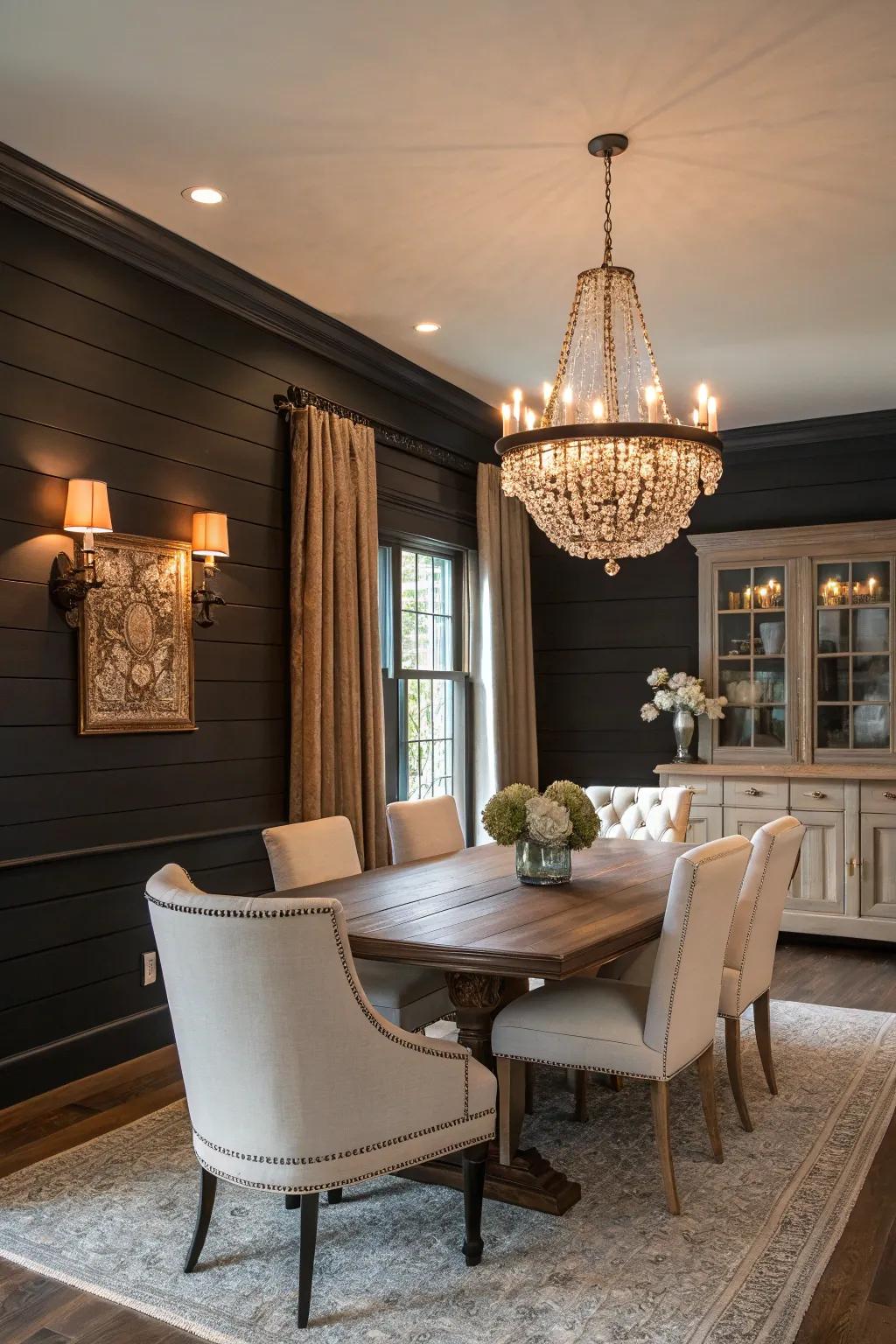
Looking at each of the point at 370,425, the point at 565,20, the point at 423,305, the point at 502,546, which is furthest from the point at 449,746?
the point at 565,20

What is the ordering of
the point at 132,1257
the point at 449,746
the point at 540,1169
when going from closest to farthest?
the point at 132,1257 → the point at 540,1169 → the point at 449,746

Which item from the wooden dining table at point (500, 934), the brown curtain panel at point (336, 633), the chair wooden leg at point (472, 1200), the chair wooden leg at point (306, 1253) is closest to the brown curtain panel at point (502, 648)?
the brown curtain panel at point (336, 633)

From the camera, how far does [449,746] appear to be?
6.05 metres

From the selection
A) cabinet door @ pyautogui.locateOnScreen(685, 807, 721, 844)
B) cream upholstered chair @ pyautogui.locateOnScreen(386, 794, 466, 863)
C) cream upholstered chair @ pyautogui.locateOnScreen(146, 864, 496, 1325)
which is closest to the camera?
cream upholstered chair @ pyautogui.locateOnScreen(146, 864, 496, 1325)

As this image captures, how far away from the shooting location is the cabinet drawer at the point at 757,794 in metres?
5.81

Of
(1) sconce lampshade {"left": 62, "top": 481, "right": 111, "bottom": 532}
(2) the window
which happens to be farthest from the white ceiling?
(2) the window

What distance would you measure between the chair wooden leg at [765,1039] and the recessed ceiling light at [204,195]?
10.2ft

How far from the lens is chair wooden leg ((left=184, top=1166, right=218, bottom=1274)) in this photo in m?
2.41

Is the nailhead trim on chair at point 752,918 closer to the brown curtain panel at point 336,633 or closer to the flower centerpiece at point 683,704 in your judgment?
the brown curtain panel at point 336,633

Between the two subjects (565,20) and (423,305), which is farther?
(423,305)

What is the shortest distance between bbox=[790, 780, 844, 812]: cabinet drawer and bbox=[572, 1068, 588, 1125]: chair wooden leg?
2904mm

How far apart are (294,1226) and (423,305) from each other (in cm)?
341

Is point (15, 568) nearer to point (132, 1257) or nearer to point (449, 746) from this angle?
point (132, 1257)

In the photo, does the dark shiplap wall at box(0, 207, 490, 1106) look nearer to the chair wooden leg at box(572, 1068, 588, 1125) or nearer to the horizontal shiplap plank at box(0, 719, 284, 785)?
the horizontal shiplap plank at box(0, 719, 284, 785)
